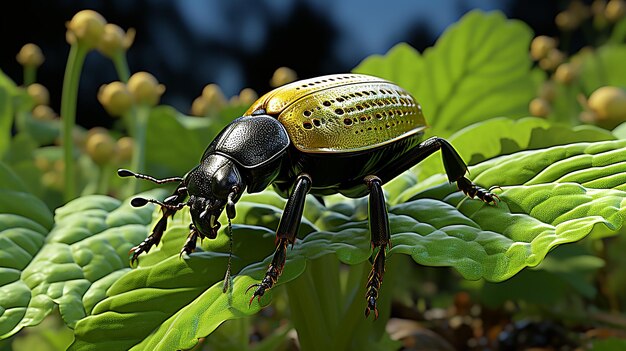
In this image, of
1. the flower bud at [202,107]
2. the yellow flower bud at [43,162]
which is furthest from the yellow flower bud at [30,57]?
the flower bud at [202,107]

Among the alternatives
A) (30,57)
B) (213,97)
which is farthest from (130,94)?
(30,57)

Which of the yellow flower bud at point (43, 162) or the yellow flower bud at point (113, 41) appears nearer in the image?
the yellow flower bud at point (113, 41)

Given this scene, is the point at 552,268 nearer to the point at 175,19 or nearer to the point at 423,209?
the point at 423,209

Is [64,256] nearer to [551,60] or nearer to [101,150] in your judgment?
[101,150]

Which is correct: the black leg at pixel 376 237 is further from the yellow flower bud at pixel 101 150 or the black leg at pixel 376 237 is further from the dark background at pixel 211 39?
the dark background at pixel 211 39

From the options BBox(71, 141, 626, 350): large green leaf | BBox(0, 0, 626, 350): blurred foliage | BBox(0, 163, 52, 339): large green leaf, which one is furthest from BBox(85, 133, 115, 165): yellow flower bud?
BBox(71, 141, 626, 350): large green leaf

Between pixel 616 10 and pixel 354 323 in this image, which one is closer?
pixel 354 323

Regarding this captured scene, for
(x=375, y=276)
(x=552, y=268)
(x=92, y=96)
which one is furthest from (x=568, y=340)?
(x=92, y=96)
